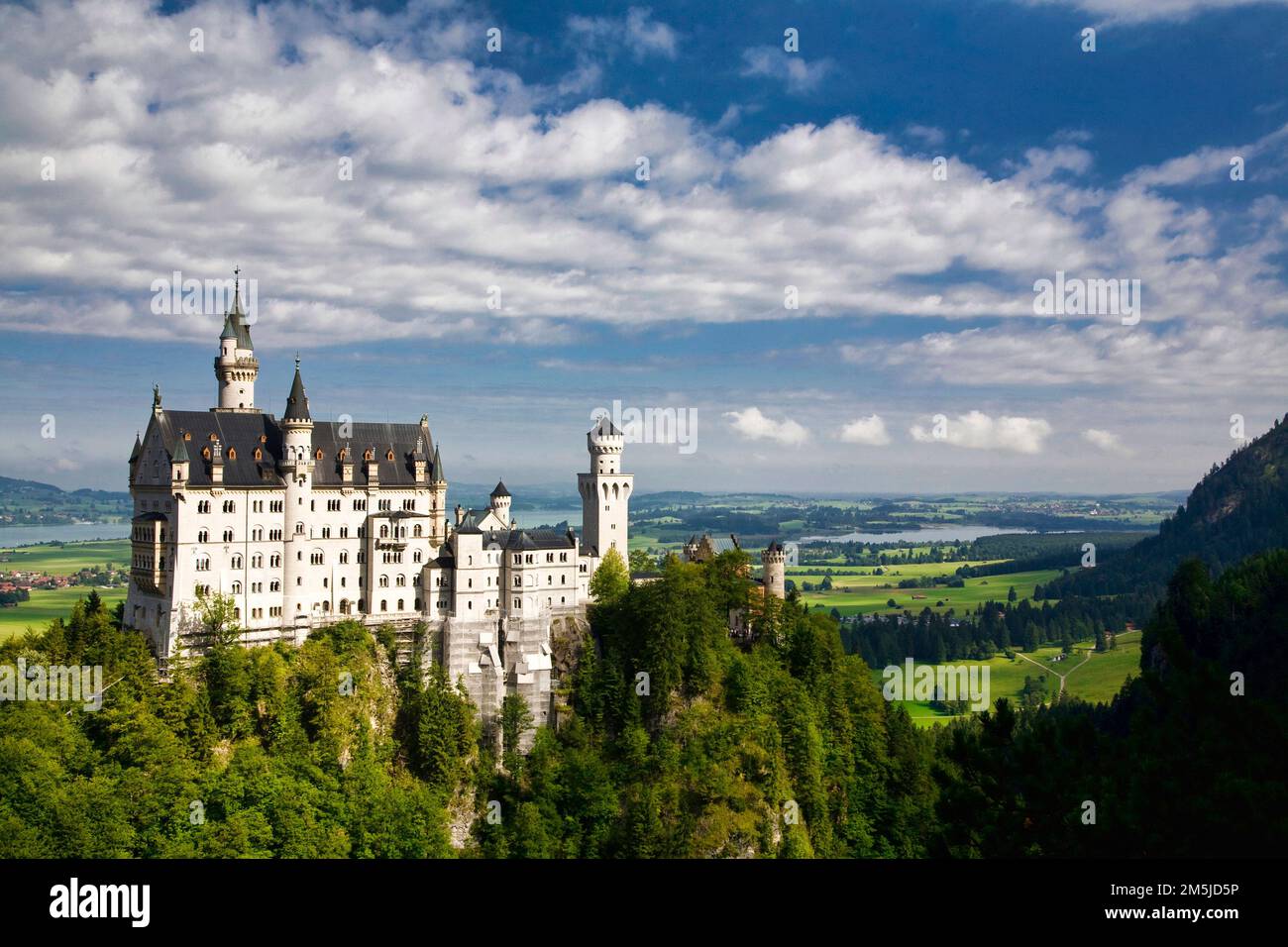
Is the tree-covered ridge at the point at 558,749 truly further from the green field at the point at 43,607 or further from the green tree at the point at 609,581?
the green field at the point at 43,607

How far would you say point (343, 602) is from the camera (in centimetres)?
7638

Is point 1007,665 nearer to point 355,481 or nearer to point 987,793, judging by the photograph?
point 355,481

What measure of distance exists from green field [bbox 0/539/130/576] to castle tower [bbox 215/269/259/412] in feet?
330

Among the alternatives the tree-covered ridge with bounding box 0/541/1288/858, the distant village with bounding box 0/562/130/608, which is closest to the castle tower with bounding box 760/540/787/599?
the tree-covered ridge with bounding box 0/541/1288/858

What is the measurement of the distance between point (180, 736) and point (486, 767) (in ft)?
64.8

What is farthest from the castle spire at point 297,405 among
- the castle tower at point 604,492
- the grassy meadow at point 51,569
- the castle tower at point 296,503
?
the grassy meadow at point 51,569

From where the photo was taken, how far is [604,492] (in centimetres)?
8500

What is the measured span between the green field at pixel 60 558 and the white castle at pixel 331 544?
104841mm

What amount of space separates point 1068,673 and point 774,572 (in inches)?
3438

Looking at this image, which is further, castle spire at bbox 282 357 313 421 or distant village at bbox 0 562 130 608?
distant village at bbox 0 562 130 608

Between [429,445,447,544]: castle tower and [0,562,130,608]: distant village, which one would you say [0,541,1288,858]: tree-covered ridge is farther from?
[0,562,130,608]: distant village

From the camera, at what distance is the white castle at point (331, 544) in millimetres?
70438

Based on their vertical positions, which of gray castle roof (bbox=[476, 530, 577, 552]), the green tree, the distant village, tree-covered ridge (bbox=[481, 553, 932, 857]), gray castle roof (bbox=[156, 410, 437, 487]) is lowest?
tree-covered ridge (bbox=[481, 553, 932, 857])

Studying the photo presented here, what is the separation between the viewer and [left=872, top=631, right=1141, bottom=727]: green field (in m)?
140
